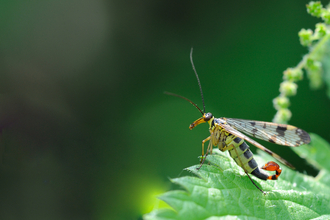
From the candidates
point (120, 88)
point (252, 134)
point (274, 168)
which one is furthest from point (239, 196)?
point (120, 88)

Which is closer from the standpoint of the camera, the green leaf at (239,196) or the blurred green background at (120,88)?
the green leaf at (239,196)

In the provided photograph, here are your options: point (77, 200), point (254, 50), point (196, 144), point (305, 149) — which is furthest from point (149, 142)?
point (305, 149)

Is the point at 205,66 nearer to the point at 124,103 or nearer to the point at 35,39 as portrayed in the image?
the point at 124,103

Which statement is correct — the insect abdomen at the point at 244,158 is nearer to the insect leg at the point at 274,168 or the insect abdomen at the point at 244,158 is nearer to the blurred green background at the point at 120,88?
the insect leg at the point at 274,168

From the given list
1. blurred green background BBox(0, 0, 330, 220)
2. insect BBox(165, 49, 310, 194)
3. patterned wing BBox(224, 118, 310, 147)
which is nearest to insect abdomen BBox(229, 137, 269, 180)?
insect BBox(165, 49, 310, 194)

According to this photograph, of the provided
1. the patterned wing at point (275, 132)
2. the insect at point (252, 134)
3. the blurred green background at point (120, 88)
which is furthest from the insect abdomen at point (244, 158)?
the blurred green background at point (120, 88)

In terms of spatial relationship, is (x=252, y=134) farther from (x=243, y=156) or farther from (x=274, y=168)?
(x=274, y=168)
